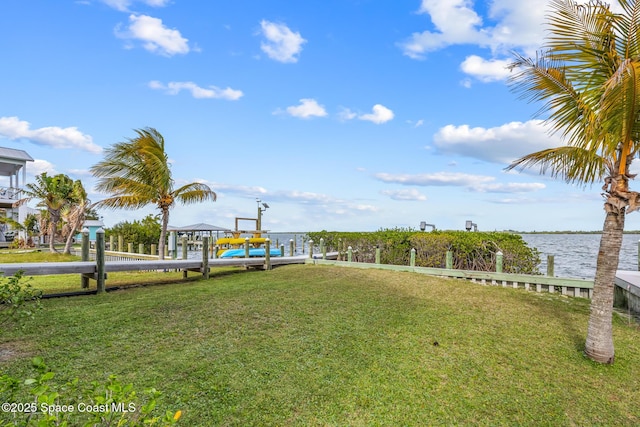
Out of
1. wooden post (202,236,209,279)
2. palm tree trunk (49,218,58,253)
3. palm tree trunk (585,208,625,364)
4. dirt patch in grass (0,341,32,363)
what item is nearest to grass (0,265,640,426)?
dirt patch in grass (0,341,32,363)

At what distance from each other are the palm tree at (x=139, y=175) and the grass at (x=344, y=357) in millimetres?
6744

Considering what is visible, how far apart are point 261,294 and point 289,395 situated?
158 inches

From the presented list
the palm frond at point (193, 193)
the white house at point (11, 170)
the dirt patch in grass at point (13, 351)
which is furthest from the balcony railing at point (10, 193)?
the dirt patch in grass at point (13, 351)

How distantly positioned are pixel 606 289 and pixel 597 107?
2129mm

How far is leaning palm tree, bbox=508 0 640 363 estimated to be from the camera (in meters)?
4.12

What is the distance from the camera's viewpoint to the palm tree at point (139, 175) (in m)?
12.7

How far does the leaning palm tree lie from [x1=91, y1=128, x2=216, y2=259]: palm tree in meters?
11.6

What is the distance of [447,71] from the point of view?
10.3 meters

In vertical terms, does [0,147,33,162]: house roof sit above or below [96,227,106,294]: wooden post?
above

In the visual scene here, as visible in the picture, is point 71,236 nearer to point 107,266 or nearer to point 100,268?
point 107,266

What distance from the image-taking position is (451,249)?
10195 millimetres

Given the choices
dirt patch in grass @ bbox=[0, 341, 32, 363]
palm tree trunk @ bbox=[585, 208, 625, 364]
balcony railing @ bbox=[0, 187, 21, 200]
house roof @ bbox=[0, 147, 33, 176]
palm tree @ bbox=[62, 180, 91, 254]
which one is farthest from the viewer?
balcony railing @ bbox=[0, 187, 21, 200]

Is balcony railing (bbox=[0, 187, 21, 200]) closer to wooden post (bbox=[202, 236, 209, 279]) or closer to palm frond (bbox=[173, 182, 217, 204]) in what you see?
palm frond (bbox=[173, 182, 217, 204])

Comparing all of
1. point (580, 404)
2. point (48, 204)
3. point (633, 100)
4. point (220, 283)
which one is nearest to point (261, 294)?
point (220, 283)
